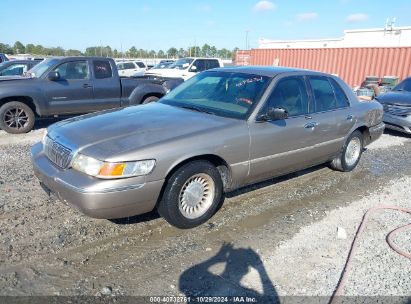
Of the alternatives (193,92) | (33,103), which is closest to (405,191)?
(193,92)

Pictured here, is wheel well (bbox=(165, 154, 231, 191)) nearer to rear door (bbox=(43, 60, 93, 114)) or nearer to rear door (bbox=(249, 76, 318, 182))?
rear door (bbox=(249, 76, 318, 182))

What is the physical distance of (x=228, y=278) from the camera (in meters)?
3.15

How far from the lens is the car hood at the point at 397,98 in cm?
918

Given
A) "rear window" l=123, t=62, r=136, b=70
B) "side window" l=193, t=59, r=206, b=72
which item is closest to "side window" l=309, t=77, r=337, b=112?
"side window" l=193, t=59, r=206, b=72

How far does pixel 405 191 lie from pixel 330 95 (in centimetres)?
177

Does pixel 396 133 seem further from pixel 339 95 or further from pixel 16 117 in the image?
pixel 16 117

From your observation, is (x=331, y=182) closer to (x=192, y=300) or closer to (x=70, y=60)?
(x=192, y=300)

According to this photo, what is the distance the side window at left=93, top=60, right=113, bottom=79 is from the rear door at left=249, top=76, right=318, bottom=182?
5721mm

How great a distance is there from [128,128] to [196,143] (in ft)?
2.31

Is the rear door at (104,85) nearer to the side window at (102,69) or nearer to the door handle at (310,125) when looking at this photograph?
the side window at (102,69)

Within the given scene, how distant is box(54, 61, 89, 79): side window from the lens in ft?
28.5

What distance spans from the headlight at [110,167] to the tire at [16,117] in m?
5.55

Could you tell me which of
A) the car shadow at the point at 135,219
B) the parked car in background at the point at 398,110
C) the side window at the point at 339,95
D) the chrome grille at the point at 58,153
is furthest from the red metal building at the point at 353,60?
the chrome grille at the point at 58,153

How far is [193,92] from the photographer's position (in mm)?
4969
